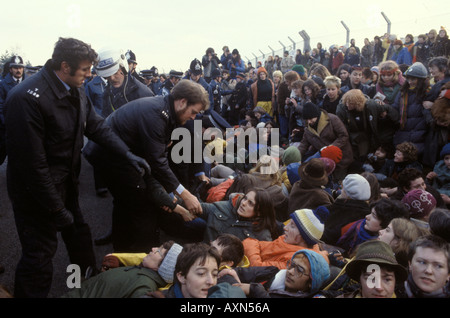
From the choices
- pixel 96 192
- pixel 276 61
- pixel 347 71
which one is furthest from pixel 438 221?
pixel 276 61

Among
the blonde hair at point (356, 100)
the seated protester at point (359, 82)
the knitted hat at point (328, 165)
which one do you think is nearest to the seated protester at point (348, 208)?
the knitted hat at point (328, 165)

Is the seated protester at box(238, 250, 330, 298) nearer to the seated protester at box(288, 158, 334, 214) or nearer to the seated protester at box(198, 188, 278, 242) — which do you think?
the seated protester at box(198, 188, 278, 242)

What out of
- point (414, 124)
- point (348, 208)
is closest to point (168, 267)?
point (348, 208)

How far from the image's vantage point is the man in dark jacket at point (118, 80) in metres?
4.35

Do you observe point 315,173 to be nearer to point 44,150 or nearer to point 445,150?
point 445,150

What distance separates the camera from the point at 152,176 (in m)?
3.20

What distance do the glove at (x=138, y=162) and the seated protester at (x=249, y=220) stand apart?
985 millimetres

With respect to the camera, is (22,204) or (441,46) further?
(441,46)

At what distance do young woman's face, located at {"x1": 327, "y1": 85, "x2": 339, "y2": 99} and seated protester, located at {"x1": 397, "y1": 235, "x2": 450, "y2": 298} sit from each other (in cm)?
408

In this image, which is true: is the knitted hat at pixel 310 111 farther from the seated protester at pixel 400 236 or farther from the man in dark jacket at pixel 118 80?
the seated protester at pixel 400 236

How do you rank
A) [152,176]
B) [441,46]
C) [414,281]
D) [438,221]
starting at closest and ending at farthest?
[414,281] → [438,221] → [152,176] → [441,46]

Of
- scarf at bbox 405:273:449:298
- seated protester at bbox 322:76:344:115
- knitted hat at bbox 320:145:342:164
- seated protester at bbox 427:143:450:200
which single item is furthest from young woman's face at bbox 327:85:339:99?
scarf at bbox 405:273:449:298
